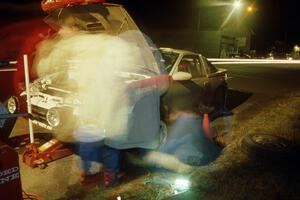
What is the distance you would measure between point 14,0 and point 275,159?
2457cm

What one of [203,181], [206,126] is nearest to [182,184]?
[203,181]

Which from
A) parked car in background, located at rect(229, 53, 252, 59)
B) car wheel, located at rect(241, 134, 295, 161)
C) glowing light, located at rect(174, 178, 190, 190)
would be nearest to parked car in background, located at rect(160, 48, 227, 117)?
car wheel, located at rect(241, 134, 295, 161)

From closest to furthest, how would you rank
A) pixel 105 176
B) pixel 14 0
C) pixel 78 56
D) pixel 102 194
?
pixel 102 194
pixel 105 176
pixel 78 56
pixel 14 0

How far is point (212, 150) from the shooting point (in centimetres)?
609

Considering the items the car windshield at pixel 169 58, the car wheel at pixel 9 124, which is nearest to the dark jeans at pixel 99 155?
the car wheel at pixel 9 124

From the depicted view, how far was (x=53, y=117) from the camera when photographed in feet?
17.3

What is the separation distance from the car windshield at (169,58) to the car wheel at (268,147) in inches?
74.2

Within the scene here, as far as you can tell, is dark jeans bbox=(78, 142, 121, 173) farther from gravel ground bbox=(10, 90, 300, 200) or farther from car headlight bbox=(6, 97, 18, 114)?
car headlight bbox=(6, 97, 18, 114)

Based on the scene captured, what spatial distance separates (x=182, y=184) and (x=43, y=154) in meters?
2.10

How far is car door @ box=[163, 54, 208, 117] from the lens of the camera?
621 cm

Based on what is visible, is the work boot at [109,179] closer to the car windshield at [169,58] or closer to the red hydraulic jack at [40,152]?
the red hydraulic jack at [40,152]

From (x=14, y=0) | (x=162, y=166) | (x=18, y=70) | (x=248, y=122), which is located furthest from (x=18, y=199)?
(x=14, y=0)

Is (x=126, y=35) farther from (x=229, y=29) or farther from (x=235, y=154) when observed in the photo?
(x=229, y=29)

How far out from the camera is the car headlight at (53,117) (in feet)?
17.1
